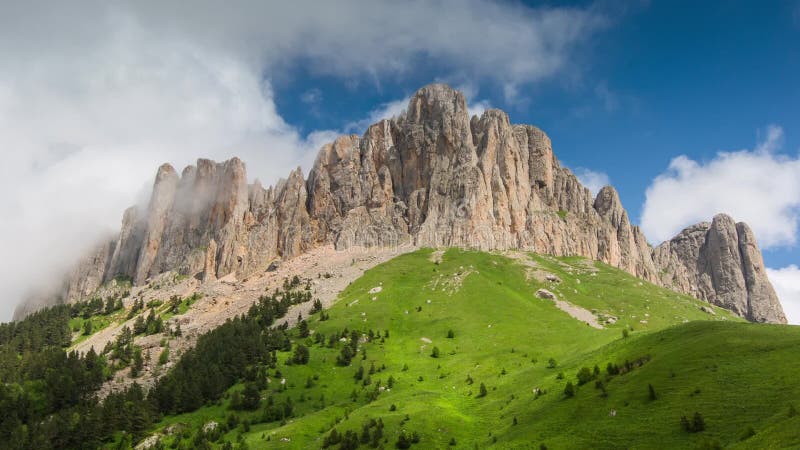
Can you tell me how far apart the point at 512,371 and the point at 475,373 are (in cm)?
714

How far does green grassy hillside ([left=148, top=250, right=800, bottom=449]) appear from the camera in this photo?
52.3 meters

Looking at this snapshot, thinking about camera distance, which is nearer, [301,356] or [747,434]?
[747,434]

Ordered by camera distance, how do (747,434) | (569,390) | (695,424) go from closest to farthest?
(747,434), (695,424), (569,390)

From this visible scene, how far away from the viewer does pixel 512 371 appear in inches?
4035

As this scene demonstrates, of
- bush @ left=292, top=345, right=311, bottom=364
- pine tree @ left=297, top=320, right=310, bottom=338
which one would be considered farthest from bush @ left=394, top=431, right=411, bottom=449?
pine tree @ left=297, top=320, right=310, bottom=338

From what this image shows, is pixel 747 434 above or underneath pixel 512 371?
underneath

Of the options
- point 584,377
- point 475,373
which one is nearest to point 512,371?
point 475,373

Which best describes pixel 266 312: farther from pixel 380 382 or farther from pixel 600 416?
pixel 600 416

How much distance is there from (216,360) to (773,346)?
107678 millimetres

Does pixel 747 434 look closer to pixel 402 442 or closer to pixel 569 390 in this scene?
pixel 569 390

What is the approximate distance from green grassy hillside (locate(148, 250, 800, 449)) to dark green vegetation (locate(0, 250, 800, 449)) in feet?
0.96

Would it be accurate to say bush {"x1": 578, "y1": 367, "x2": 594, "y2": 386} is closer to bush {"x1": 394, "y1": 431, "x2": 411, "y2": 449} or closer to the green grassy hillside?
the green grassy hillside

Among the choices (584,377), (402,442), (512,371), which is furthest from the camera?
(512,371)

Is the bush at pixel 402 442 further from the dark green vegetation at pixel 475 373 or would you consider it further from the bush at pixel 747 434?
the bush at pixel 747 434
